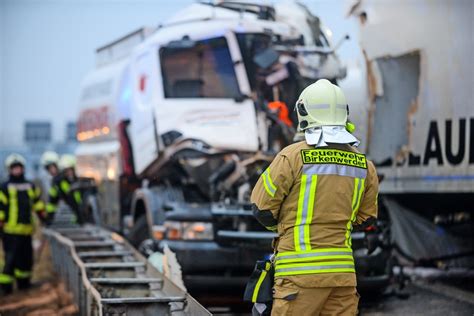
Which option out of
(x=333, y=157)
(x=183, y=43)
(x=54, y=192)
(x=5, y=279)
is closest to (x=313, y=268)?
(x=333, y=157)

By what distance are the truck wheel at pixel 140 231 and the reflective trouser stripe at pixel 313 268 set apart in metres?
5.99

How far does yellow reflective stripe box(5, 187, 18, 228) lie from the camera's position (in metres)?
11.2

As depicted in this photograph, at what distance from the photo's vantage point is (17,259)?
11.3 metres

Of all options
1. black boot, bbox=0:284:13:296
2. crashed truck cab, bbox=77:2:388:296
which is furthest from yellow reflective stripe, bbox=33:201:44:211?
crashed truck cab, bbox=77:2:388:296

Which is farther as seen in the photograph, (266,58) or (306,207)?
(266,58)

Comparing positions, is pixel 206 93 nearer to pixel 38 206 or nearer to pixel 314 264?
pixel 38 206

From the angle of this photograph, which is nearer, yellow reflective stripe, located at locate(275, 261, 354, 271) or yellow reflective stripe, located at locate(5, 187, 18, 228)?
yellow reflective stripe, located at locate(275, 261, 354, 271)

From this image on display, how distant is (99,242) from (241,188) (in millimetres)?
2348

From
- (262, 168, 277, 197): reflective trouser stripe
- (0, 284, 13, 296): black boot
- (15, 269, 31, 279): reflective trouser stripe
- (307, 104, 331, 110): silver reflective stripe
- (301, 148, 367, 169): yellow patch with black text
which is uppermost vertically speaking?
(307, 104, 331, 110): silver reflective stripe

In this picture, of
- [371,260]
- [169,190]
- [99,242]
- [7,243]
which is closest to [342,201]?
[371,260]

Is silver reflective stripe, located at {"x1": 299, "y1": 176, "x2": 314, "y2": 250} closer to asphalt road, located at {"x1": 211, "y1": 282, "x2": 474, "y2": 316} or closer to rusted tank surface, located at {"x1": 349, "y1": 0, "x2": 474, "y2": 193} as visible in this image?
asphalt road, located at {"x1": 211, "y1": 282, "x2": 474, "y2": 316}

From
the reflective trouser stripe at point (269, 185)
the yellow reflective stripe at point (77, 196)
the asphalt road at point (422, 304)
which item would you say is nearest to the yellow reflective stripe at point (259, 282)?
the reflective trouser stripe at point (269, 185)

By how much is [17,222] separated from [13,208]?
192 mm

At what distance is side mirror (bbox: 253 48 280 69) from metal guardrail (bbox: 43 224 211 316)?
2.37 metres
